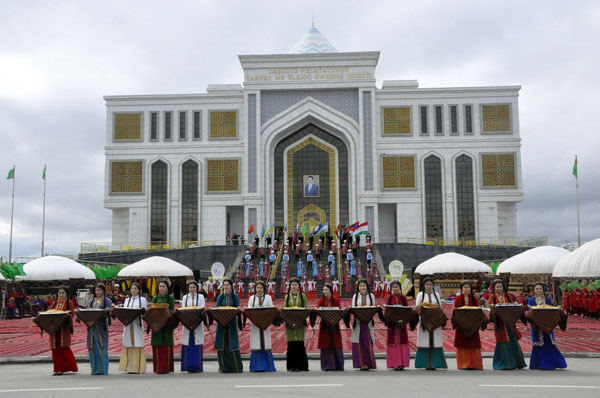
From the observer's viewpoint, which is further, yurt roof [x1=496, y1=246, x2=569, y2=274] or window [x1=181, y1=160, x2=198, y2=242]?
window [x1=181, y1=160, x2=198, y2=242]

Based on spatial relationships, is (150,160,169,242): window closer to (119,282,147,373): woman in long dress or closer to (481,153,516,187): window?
(481,153,516,187): window

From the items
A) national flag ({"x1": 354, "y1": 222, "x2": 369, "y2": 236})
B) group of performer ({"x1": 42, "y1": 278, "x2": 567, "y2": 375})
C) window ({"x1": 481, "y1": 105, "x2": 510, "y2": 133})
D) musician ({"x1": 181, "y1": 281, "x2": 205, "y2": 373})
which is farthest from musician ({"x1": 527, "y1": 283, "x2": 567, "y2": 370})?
window ({"x1": 481, "y1": 105, "x2": 510, "y2": 133})

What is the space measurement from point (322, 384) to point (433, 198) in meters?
32.2

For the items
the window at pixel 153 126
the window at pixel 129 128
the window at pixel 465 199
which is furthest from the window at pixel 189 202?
the window at pixel 465 199

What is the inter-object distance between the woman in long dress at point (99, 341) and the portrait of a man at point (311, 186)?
30309 millimetres

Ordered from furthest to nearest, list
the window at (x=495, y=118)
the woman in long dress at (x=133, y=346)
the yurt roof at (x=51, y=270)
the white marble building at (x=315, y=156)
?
the window at (x=495, y=118) → the white marble building at (x=315, y=156) → the yurt roof at (x=51, y=270) → the woman in long dress at (x=133, y=346)

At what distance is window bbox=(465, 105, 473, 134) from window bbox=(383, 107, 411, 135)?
360cm

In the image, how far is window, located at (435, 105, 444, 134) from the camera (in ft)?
129

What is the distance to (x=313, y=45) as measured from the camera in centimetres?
4319

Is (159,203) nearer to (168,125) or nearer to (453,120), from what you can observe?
(168,125)

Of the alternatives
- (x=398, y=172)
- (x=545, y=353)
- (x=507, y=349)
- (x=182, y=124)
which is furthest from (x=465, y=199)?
(x=507, y=349)

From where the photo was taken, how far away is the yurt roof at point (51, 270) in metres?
21.0

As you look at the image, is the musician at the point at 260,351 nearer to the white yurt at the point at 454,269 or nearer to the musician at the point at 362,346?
the musician at the point at 362,346

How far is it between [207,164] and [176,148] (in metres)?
2.24
